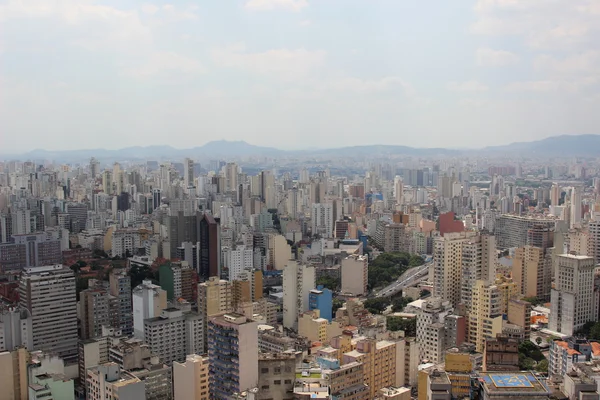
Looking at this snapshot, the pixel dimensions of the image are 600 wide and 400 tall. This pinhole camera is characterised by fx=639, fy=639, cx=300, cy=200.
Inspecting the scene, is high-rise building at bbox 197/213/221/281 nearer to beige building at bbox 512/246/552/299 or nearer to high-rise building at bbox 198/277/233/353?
high-rise building at bbox 198/277/233/353

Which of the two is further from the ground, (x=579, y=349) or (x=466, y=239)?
(x=466, y=239)

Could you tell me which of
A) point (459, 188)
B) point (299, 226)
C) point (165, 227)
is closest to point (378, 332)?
point (165, 227)

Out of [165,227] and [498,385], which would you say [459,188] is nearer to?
[165,227]

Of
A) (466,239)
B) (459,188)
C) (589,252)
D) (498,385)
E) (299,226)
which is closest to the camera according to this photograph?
(498,385)

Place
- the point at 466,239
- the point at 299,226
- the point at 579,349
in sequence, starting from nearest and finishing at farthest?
the point at 579,349
the point at 466,239
the point at 299,226

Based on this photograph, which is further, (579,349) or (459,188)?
(459,188)

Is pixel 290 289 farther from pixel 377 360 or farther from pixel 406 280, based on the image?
pixel 406 280

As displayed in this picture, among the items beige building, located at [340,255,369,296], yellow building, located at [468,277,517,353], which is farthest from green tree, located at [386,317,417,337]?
beige building, located at [340,255,369,296]
